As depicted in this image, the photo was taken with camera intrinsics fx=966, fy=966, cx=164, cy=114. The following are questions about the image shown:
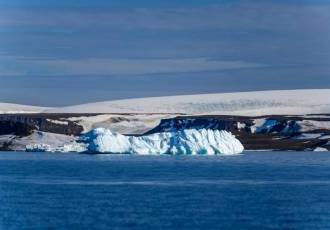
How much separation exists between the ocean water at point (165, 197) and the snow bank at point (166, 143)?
25.8ft

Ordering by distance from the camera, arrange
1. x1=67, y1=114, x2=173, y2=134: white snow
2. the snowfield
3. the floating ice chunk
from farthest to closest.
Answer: the snowfield
x1=67, y1=114, x2=173, y2=134: white snow
the floating ice chunk

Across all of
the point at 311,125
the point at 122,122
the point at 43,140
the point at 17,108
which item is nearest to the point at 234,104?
the point at 122,122

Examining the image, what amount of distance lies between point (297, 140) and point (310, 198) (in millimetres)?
38077

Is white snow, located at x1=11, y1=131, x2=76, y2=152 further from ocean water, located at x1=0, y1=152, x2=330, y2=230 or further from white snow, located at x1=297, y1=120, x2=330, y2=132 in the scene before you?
ocean water, located at x1=0, y1=152, x2=330, y2=230

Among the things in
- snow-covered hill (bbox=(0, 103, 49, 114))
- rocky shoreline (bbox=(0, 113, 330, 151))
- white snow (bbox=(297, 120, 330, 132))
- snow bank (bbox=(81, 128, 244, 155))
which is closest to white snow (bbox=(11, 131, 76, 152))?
rocky shoreline (bbox=(0, 113, 330, 151))

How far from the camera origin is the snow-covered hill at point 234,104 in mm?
81500

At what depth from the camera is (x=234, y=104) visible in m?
85.6

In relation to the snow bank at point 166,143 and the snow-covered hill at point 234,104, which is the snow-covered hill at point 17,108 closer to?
the snow-covered hill at point 234,104

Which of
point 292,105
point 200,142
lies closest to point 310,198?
A: point 200,142

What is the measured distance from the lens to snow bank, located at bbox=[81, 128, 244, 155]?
48.9 meters

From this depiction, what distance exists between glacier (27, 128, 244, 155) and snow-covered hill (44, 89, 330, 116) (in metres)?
28.3

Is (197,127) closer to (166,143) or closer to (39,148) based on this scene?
(39,148)

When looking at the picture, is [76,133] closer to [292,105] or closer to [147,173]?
[292,105]

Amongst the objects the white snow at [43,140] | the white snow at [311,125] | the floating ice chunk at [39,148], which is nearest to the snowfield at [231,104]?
the white snow at [311,125]
